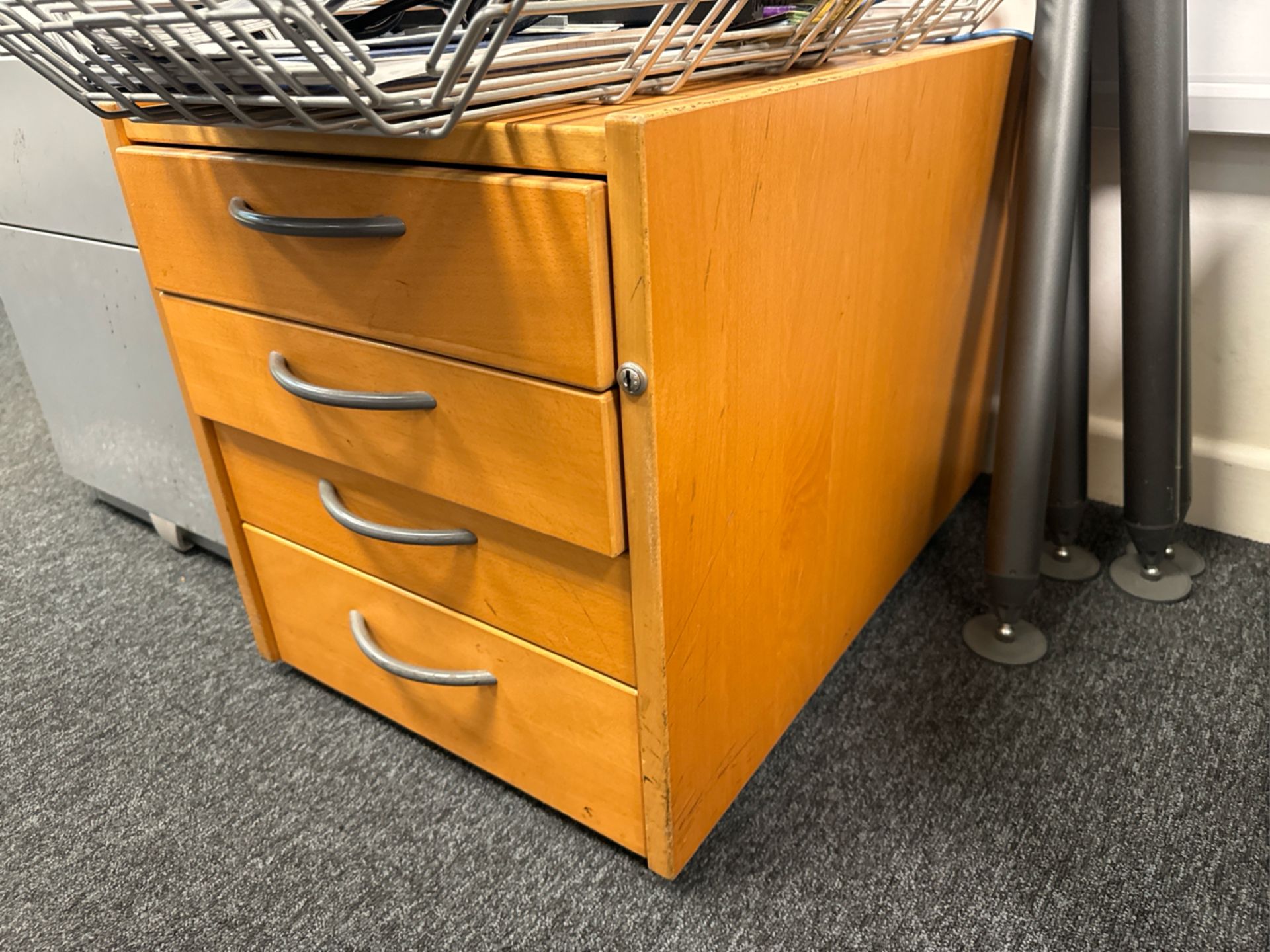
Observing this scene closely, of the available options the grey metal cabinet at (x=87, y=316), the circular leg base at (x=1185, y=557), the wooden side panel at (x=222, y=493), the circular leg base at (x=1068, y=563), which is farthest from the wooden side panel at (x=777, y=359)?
the grey metal cabinet at (x=87, y=316)

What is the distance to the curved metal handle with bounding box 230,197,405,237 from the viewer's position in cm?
51

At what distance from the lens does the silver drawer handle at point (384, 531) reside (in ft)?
2.02

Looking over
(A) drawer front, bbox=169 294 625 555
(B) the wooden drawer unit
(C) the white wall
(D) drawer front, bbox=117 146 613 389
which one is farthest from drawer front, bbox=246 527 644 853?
(C) the white wall

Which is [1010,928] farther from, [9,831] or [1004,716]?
[9,831]

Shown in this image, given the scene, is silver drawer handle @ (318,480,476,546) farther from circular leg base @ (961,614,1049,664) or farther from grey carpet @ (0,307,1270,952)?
circular leg base @ (961,614,1049,664)

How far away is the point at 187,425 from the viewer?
0.95 m

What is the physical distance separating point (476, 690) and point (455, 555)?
0.40 ft

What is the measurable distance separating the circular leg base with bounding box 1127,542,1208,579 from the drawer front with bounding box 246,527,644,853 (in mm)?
650

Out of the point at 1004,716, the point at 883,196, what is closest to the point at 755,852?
the point at 1004,716

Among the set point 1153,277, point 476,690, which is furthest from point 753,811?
point 1153,277

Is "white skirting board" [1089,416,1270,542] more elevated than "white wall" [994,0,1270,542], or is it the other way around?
"white wall" [994,0,1270,542]

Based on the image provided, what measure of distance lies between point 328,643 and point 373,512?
198 mm

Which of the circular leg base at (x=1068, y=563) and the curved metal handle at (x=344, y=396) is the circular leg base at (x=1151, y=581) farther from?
the curved metal handle at (x=344, y=396)

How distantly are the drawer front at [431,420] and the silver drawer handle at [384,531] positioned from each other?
32 millimetres
